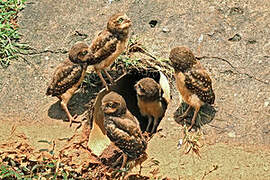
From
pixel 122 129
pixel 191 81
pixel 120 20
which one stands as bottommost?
pixel 191 81

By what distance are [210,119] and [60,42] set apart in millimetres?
2640

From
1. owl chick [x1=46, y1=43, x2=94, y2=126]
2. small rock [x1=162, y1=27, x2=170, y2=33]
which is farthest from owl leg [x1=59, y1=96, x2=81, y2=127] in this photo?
small rock [x1=162, y1=27, x2=170, y2=33]

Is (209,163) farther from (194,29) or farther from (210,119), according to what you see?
(194,29)

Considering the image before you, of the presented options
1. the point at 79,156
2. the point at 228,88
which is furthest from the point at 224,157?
the point at 79,156

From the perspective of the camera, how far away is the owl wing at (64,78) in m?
7.61

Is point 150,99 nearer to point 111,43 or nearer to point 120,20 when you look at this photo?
point 111,43

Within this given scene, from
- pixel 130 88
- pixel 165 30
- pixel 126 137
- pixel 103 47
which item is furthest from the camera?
pixel 130 88

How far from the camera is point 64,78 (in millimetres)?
7621

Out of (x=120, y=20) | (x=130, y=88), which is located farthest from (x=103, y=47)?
(x=130, y=88)

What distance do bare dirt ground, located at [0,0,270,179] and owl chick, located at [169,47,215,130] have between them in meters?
0.34

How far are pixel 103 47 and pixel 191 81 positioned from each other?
51.8 inches

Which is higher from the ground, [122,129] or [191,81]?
[122,129]

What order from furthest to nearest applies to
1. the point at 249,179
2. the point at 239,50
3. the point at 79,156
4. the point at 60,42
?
the point at 60,42, the point at 239,50, the point at 79,156, the point at 249,179

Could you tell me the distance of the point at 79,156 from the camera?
7.30 m
